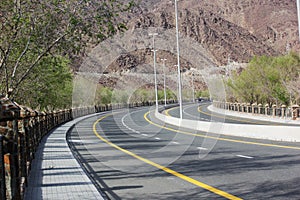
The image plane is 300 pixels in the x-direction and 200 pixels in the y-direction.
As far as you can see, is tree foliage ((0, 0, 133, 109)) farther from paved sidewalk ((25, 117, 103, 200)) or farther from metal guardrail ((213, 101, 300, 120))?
metal guardrail ((213, 101, 300, 120))

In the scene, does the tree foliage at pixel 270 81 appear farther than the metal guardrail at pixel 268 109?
Yes

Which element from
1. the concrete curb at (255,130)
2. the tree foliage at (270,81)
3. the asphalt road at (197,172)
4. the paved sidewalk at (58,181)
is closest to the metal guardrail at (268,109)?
the tree foliage at (270,81)

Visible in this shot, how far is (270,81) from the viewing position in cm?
5678

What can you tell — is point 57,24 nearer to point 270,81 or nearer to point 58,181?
point 58,181

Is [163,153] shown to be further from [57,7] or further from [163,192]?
[163,192]

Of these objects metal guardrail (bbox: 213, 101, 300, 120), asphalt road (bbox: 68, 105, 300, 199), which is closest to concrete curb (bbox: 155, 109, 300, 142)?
asphalt road (bbox: 68, 105, 300, 199)

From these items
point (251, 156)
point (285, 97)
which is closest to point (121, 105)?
point (285, 97)

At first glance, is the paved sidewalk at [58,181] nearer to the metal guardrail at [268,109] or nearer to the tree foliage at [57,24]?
the tree foliage at [57,24]

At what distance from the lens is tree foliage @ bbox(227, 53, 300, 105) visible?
52.1 m

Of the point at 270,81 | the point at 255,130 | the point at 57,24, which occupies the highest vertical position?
the point at 57,24

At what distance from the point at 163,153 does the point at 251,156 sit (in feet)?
11.7

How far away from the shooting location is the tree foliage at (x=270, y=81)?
52.1 meters

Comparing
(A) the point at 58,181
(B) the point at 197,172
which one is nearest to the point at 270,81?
(B) the point at 197,172

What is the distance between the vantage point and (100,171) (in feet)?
45.0
